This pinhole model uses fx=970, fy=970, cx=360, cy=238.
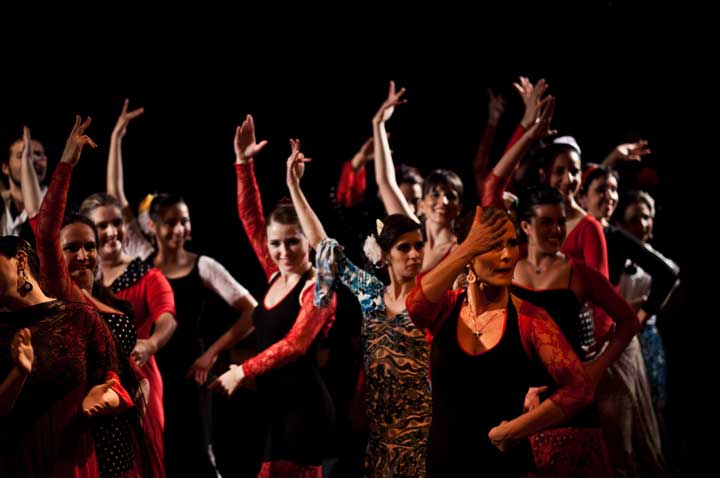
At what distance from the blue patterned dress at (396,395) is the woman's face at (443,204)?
109 cm

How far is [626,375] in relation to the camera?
186 inches

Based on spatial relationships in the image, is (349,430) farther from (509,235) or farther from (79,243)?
(509,235)

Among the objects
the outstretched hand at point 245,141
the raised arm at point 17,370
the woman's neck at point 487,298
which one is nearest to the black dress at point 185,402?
the outstretched hand at point 245,141

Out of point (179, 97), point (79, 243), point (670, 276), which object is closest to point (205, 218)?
point (179, 97)

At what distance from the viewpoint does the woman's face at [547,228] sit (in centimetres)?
369

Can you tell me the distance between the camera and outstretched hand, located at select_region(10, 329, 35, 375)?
255 cm

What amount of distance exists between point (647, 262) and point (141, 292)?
2.40 m

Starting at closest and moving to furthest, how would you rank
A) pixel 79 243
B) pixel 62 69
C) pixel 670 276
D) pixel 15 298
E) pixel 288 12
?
1. pixel 15 298
2. pixel 79 243
3. pixel 670 276
4. pixel 62 69
5. pixel 288 12

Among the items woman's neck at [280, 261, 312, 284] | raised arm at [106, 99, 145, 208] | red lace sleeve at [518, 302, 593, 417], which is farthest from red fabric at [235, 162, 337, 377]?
raised arm at [106, 99, 145, 208]

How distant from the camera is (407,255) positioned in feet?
11.6

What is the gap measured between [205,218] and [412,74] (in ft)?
4.98

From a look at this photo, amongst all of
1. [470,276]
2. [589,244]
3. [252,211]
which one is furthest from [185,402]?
[470,276]

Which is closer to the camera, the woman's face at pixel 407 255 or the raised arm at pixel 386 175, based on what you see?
the woman's face at pixel 407 255

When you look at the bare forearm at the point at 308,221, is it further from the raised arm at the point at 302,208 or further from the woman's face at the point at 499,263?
the woman's face at the point at 499,263
